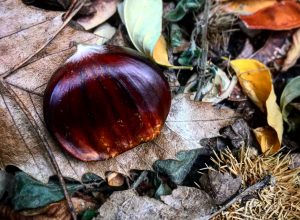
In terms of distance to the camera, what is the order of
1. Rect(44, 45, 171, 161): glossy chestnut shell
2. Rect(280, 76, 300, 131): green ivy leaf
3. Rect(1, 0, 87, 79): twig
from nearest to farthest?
Rect(44, 45, 171, 161): glossy chestnut shell < Rect(1, 0, 87, 79): twig < Rect(280, 76, 300, 131): green ivy leaf

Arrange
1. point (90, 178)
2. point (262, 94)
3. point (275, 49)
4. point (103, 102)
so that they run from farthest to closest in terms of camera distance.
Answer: point (275, 49) < point (262, 94) < point (90, 178) < point (103, 102)

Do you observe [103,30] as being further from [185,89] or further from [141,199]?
[141,199]

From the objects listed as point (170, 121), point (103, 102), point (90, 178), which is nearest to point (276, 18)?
point (170, 121)

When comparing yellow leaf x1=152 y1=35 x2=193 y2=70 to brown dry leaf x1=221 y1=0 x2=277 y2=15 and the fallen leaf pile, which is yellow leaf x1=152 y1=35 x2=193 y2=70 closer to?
the fallen leaf pile

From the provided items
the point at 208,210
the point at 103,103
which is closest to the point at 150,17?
the point at 103,103

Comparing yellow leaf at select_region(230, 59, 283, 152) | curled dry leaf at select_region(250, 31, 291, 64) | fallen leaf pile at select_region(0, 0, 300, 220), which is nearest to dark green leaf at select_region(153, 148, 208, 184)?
fallen leaf pile at select_region(0, 0, 300, 220)

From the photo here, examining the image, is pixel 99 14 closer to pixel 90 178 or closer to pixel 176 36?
pixel 176 36
